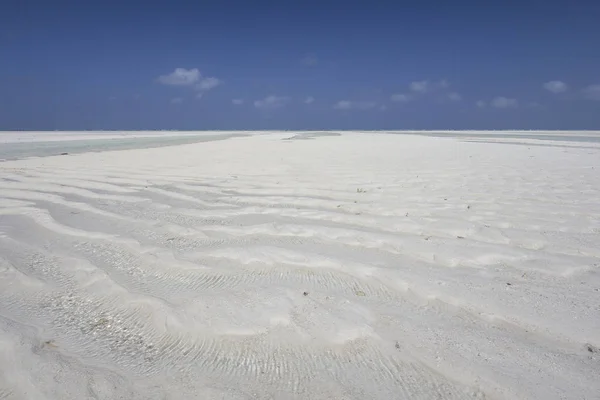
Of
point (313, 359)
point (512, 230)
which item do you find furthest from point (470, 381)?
point (512, 230)

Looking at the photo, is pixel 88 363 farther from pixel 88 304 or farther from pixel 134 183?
pixel 134 183

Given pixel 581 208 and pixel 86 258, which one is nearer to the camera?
pixel 86 258

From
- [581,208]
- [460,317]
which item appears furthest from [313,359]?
[581,208]

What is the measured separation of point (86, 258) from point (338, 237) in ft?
6.30

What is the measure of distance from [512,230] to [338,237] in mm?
1579

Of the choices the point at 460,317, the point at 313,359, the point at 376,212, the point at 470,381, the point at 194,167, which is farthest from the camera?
the point at 194,167

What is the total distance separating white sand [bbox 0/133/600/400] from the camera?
1462 millimetres

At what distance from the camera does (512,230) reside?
10.9 feet

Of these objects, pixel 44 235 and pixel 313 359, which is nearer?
pixel 313 359

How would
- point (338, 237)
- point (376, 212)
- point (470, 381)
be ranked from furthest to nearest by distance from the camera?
point (376, 212) < point (338, 237) < point (470, 381)

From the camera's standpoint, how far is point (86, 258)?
2.67 meters

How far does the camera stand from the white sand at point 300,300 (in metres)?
1.46

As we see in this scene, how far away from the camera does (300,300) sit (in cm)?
206

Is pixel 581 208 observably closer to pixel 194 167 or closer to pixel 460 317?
pixel 460 317
